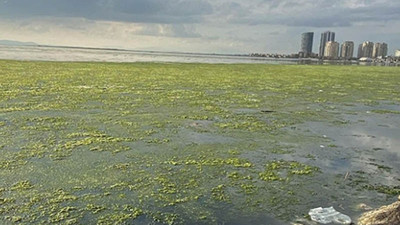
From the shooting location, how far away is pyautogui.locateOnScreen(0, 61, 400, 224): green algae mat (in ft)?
15.0

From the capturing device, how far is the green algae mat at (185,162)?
15.0 ft

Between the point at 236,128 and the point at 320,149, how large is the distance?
235 cm

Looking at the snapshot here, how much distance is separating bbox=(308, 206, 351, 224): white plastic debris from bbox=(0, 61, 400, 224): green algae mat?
139 millimetres

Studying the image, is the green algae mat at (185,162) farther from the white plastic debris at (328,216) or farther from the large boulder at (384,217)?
the large boulder at (384,217)

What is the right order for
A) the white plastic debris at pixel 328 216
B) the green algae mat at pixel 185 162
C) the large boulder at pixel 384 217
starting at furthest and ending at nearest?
the green algae mat at pixel 185 162, the white plastic debris at pixel 328 216, the large boulder at pixel 384 217

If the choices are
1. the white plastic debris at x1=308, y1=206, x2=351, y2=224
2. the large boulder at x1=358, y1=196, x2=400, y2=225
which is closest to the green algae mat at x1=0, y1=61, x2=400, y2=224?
the white plastic debris at x1=308, y1=206, x2=351, y2=224

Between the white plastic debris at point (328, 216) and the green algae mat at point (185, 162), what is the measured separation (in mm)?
139

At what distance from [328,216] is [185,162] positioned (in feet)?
9.15

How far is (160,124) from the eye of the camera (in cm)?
930

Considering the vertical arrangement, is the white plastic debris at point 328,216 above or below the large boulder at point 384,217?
below

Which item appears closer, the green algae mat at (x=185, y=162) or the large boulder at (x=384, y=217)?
the large boulder at (x=384, y=217)

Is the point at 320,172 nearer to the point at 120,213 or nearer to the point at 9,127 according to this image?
the point at 120,213

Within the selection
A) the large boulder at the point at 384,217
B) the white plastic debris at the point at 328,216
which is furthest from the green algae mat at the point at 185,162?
the large boulder at the point at 384,217

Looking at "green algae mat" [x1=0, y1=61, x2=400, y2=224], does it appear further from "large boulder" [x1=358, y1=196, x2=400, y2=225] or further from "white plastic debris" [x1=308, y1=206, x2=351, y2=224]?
"large boulder" [x1=358, y1=196, x2=400, y2=225]
